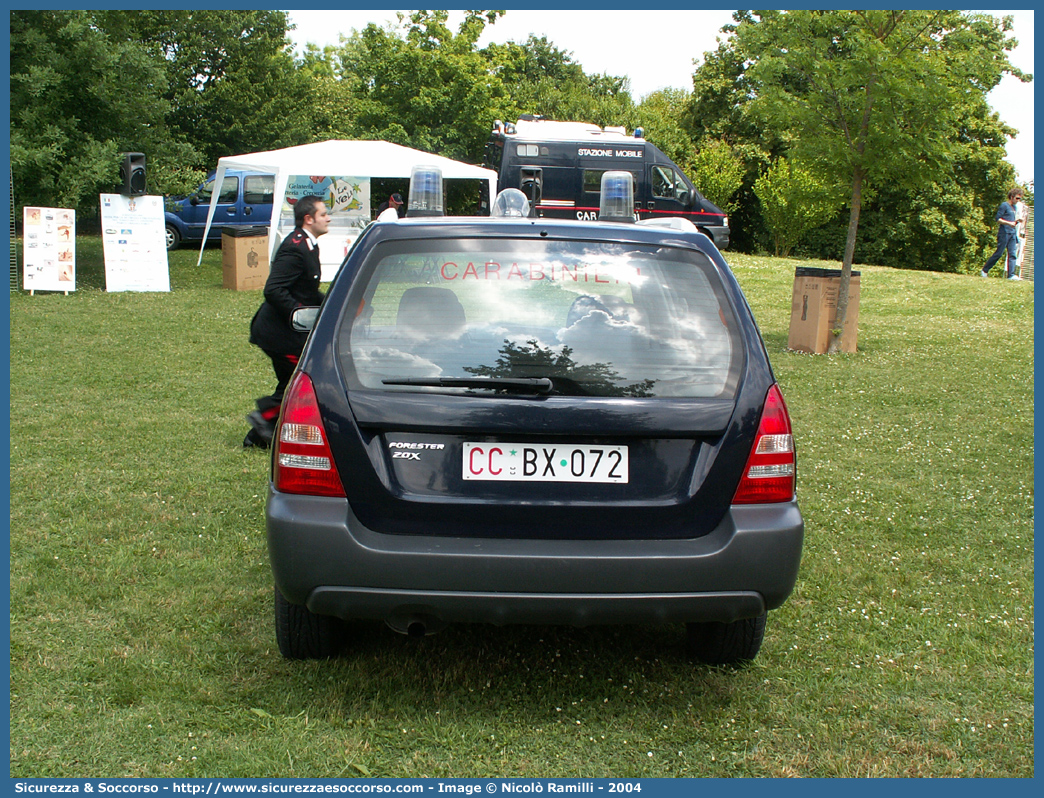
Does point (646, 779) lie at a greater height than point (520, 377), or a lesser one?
lesser

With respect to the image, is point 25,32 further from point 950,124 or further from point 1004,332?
point 1004,332

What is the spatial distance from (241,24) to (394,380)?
124 feet

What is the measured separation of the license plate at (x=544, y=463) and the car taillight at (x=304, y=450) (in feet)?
1.44

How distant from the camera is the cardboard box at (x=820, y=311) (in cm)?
1211

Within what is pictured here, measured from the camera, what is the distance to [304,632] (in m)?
3.62

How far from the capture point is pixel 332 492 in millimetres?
3104

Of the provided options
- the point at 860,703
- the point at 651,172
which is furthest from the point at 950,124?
the point at 651,172

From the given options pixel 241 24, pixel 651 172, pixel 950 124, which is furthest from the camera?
pixel 241 24

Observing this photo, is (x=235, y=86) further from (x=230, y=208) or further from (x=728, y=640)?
(x=728, y=640)

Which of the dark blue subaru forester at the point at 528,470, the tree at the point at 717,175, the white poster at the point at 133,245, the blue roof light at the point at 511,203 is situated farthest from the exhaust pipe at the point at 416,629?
the tree at the point at 717,175

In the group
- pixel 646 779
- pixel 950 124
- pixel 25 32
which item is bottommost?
pixel 646 779

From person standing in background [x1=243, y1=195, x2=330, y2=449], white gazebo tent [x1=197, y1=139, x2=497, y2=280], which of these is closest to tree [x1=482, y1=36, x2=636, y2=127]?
white gazebo tent [x1=197, y1=139, x2=497, y2=280]

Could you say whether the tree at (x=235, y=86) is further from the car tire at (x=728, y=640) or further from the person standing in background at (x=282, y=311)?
the car tire at (x=728, y=640)

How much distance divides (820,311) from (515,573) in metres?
9.90
